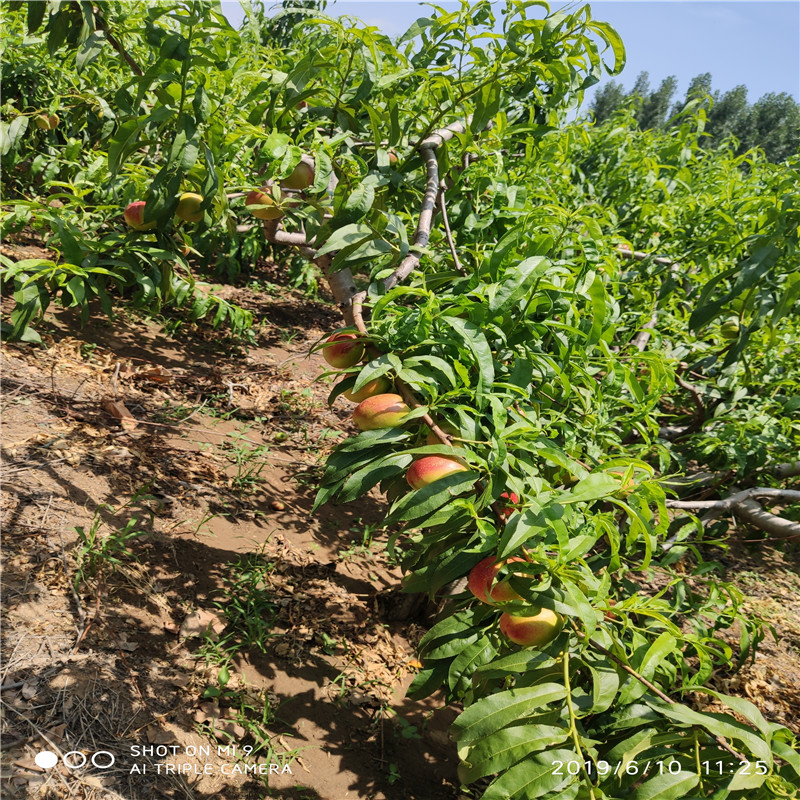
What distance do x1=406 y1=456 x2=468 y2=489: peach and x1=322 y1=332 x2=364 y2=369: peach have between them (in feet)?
1.11

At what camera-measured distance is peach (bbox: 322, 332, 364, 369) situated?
4.26 feet

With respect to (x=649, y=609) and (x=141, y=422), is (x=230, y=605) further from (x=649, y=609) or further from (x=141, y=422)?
(x=649, y=609)

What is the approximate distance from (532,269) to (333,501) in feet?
6.41

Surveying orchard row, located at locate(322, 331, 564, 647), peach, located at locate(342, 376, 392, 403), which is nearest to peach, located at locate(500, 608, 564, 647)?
orchard row, located at locate(322, 331, 564, 647)

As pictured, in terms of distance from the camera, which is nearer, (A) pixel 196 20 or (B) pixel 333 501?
(A) pixel 196 20

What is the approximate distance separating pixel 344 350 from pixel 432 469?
0.39m

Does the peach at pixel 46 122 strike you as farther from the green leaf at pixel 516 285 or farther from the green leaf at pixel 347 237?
the green leaf at pixel 516 285

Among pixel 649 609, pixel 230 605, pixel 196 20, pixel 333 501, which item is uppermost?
pixel 196 20

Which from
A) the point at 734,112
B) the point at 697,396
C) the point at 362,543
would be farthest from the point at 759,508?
the point at 734,112

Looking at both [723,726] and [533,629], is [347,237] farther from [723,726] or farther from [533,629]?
[723,726]

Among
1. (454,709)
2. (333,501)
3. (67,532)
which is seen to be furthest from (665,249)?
(67,532)

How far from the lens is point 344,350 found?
1.30m

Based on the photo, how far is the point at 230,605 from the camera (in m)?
2.03

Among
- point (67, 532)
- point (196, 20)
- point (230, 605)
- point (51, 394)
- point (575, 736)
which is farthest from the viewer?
point (51, 394)
